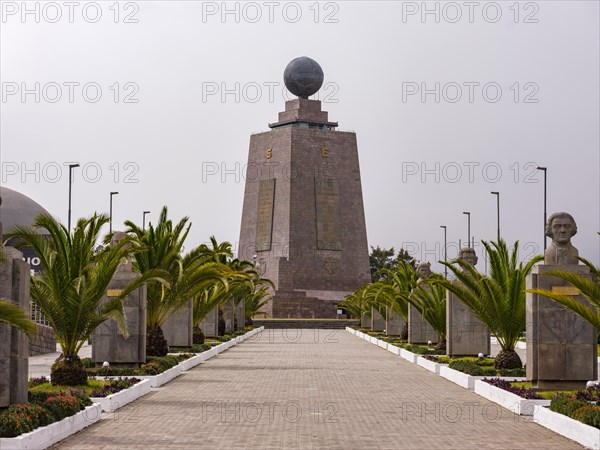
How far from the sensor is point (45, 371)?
24.4 meters

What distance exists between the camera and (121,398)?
17062 mm

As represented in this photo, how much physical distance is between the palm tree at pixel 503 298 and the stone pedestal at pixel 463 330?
4387mm

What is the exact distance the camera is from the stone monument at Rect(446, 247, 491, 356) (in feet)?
89.9

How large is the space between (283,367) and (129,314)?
5.33 metres

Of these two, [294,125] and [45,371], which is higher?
[294,125]

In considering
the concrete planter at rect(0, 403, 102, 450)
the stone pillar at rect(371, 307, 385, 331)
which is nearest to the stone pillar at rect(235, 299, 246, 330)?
the stone pillar at rect(371, 307, 385, 331)

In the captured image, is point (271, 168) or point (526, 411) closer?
point (526, 411)

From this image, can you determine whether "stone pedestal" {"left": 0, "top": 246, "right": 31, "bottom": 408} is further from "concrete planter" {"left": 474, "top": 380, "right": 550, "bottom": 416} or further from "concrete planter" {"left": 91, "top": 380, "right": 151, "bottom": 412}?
"concrete planter" {"left": 474, "top": 380, "right": 550, "bottom": 416}

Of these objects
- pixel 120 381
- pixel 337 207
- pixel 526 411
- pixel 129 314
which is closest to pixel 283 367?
pixel 129 314

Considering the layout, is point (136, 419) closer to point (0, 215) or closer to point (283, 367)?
point (283, 367)

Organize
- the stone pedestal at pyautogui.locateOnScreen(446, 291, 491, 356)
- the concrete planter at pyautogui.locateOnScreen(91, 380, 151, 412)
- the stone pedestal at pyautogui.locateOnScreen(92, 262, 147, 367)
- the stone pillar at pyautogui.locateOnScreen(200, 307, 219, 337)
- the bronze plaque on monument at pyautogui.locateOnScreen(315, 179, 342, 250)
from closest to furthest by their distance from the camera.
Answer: the concrete planter at pyautogui.locateOnScreen(91, 380, 151, 412), the stone pedestal at pyautogui.locateOnScreen(92, 262, 147, 367), the stone pedestal at pyautogui.locateOnScreen(446, 291, 491, 356), the stone pillar at pyautogui.locateOnScreen(200, 307, 219, 337), the bronze plaque on monument at pyautogui.locateOnScreen(315, 179, 342, 250)

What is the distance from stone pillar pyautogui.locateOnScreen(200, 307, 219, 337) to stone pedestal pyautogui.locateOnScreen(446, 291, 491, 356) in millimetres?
15740

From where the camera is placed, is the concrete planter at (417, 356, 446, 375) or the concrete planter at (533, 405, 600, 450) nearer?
the concrete planter at (533, 405, 600, 450)

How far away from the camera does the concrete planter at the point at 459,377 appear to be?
2075 centimetres
